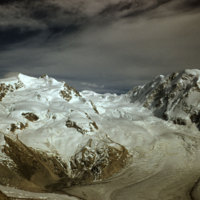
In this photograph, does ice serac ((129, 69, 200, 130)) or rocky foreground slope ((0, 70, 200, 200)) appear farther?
ice serac ((129, 69, 200, 130))

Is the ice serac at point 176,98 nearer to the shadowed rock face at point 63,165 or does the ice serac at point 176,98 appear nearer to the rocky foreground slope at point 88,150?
the rocky foreground slope at point 88,150

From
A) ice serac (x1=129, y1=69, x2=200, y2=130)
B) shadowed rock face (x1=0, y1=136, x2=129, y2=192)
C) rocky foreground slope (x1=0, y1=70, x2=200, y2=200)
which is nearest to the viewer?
rocky foreground slope (x1=0, y1=70, x2=200, y2=200)

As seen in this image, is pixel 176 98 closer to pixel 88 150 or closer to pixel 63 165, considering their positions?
pixel 88 150

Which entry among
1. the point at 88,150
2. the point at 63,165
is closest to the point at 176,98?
the point at 88,150

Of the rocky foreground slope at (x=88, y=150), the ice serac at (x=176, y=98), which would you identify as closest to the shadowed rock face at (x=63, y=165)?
the rocky foreground slope at (x=88, y=150)

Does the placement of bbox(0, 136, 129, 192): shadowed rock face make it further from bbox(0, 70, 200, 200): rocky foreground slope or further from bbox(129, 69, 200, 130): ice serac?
bbox(129, 69, 200, 130): ice serac

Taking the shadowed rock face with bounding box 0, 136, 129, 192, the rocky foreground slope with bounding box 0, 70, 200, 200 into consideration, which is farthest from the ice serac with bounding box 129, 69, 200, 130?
the shadowed rock face with bounding box 0, 136, 129, 192
